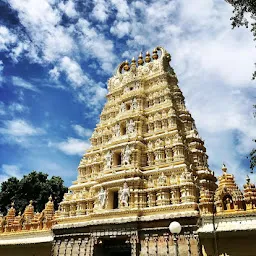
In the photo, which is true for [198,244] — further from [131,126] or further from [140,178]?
[131,126]

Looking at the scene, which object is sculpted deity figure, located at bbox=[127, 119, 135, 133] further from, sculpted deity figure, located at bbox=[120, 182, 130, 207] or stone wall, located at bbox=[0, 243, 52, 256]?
stone wall, located at bbox=[0, 243, 52, 256]

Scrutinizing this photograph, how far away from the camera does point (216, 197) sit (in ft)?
61.2

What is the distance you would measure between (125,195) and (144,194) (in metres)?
1.37

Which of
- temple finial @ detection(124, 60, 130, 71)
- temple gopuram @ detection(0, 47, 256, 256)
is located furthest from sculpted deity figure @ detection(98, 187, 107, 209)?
temple finial @ detection(124, 60, 130, 71)

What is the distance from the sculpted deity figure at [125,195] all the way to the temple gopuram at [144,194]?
71mm

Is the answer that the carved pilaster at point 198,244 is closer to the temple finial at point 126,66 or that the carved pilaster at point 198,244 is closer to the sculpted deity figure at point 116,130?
the sculpted deity figure at point 116,130

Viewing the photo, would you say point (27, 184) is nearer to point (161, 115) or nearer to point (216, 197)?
point (161, 115)

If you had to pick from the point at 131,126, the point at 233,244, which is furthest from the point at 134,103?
the point at 233,244

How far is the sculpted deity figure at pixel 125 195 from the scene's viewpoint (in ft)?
69.2

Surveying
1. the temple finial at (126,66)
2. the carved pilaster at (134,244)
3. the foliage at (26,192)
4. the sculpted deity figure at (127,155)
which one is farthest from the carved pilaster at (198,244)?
the foliage at (26,192)

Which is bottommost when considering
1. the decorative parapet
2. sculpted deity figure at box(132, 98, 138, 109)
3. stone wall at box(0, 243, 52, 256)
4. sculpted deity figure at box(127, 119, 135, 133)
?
stone wall at box(0, 243, 52, 256)

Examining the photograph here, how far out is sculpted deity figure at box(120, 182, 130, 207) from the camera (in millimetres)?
21094

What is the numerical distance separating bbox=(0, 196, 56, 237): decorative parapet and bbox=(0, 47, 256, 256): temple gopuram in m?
0.09

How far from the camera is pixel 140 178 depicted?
2188cm
